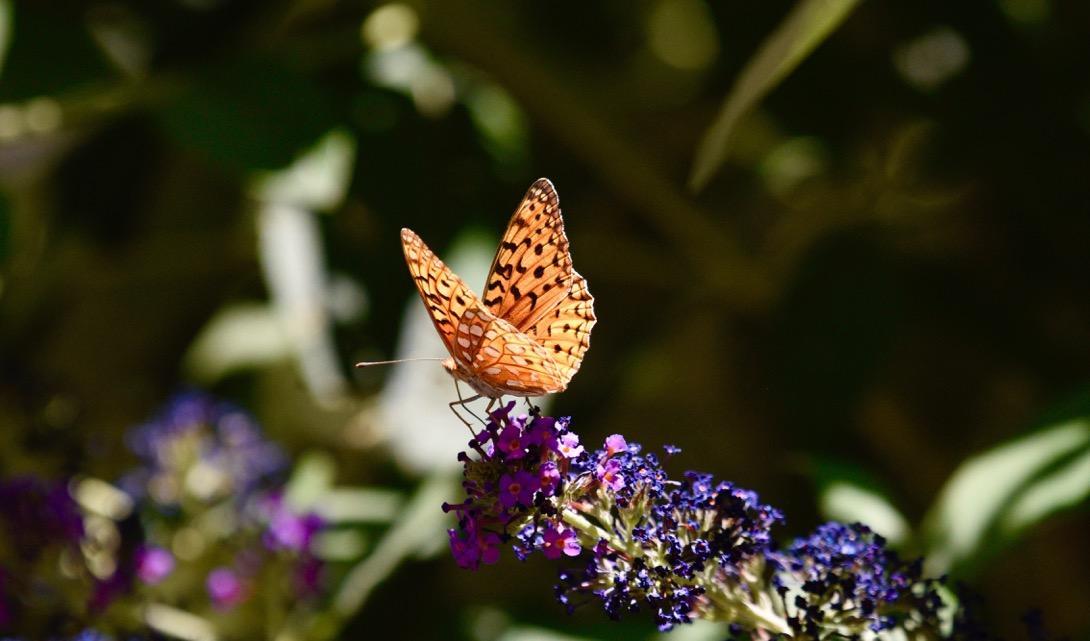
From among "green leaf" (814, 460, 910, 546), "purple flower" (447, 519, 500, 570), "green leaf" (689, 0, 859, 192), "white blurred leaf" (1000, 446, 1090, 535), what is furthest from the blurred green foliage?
"purple flower" (447, 519, 500, 570)

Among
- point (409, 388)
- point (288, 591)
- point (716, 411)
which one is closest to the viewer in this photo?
point (288, 591)

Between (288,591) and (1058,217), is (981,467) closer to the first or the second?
(1058,217)

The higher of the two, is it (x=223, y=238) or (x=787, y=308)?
(x=223, y=238)

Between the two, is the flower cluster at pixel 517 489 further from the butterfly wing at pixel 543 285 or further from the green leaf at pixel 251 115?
the green leaf at pixel 251 115

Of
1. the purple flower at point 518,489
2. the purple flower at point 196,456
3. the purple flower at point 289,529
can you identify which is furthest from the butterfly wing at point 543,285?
the purple flower at point 196,456

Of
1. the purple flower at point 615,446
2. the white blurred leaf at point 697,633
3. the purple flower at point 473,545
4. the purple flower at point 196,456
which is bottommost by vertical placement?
the purple flower at point 473,545

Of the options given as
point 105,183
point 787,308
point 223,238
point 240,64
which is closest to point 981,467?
point 787,308

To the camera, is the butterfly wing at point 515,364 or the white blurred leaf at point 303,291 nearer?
the butterfly wing at point 515,364
